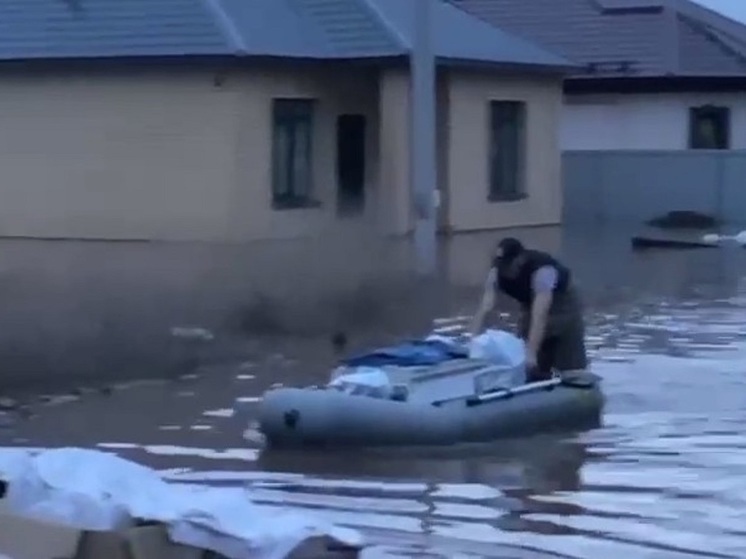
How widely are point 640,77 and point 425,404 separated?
31.7m

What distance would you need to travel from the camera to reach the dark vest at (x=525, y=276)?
15.2 m

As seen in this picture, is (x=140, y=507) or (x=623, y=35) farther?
(x=623, y=35)

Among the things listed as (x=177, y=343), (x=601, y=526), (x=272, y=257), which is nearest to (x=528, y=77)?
(x=272, y=257)

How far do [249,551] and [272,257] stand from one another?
1770cm

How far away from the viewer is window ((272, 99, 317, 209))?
103ft

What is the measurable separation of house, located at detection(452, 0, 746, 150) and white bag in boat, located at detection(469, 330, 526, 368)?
30007 mm

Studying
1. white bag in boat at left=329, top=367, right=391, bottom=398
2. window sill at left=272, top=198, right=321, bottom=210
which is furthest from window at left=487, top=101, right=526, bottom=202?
white bag in boat at left=329, top=367, right=391, bottom=398

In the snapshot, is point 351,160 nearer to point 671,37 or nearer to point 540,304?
point 671,37

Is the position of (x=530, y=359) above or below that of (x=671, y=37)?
below

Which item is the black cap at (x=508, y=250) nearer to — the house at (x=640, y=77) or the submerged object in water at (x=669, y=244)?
the submerged object in water at (x=669, y=244)

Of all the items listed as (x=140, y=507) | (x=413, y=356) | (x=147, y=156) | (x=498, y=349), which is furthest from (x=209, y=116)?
(x=140, y=507)

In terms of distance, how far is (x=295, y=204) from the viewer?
3161 cm

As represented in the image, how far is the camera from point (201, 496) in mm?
8750

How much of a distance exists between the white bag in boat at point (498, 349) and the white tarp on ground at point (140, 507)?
562cm
